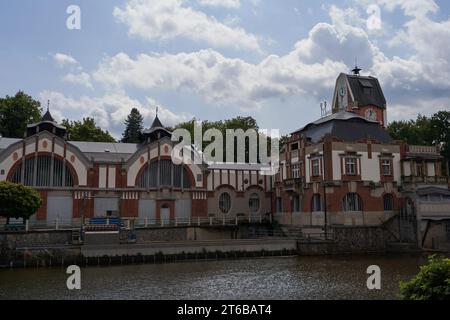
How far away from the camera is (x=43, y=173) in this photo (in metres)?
41.8

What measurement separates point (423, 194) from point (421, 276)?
32.7 m

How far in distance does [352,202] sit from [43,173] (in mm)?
28868

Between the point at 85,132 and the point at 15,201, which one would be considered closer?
the point at 15,201

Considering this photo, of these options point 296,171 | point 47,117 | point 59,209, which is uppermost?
→ point 47,117

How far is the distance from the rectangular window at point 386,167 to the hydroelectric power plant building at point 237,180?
0.32 ft

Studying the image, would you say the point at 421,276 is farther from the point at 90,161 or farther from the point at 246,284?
the point at 90,161

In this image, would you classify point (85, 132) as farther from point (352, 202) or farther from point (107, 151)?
point (352, 202)

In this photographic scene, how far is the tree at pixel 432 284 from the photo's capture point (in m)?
10.0

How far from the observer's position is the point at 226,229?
44.5 metres

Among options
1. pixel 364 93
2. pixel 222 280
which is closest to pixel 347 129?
pixel 364 93

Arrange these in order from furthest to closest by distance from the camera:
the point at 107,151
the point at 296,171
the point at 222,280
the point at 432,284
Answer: the point at 107,151, the point at 296,171, the point at 222,280, the point at 432,284

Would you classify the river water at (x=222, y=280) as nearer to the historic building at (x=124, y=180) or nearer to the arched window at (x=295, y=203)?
the arched window at (x=295, y=203)

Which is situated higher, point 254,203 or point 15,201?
point 15,201
